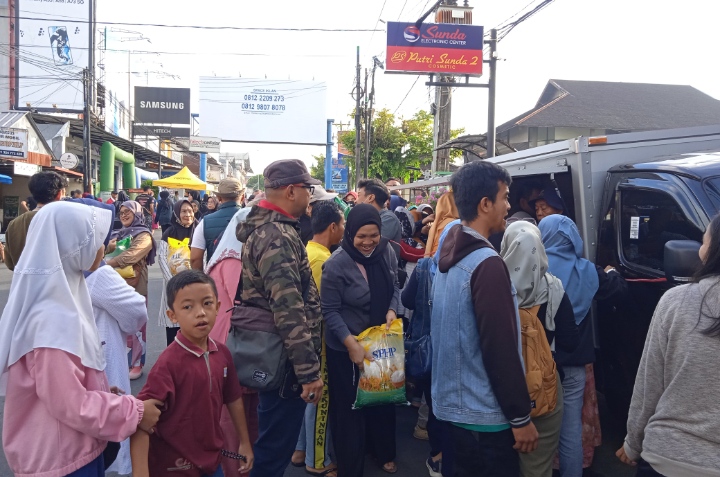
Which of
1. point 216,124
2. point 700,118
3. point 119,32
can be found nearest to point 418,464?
point 700,118

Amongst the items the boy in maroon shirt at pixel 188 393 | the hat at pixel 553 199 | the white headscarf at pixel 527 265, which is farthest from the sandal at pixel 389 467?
the hat at pixel 553 199

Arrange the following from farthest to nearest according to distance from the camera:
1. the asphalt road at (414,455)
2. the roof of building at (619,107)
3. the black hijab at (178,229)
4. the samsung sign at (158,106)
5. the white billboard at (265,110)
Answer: the samsung sign at (158,106) → the white billboard at (265,110) → the roof of building at (619,107) → the black hijab at (178,229) → the asphalt road at (414,455)

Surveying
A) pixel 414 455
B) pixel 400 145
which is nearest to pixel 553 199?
pixel 414 455

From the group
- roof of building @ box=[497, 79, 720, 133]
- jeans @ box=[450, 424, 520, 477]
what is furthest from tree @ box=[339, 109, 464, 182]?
jeans @ box=[450, 424, 520, 477]

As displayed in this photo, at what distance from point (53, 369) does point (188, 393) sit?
2.09 ft

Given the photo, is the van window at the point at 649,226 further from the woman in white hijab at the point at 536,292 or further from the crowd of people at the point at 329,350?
the woman in white hijab at the point at 536,292

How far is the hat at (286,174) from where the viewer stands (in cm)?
310

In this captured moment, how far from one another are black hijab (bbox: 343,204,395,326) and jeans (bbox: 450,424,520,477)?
Result: 1.39 meters

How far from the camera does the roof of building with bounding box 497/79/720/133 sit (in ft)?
102

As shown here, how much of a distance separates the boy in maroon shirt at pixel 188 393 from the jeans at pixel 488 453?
106 centimetres

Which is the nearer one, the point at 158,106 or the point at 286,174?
the point at 286,174

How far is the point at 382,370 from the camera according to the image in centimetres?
354

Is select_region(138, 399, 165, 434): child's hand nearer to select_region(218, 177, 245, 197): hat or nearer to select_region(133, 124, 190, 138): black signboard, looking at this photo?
select_region(218, 177, 245, 197): hat

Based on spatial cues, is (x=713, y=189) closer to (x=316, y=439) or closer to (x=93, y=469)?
(x=316, y=439)
